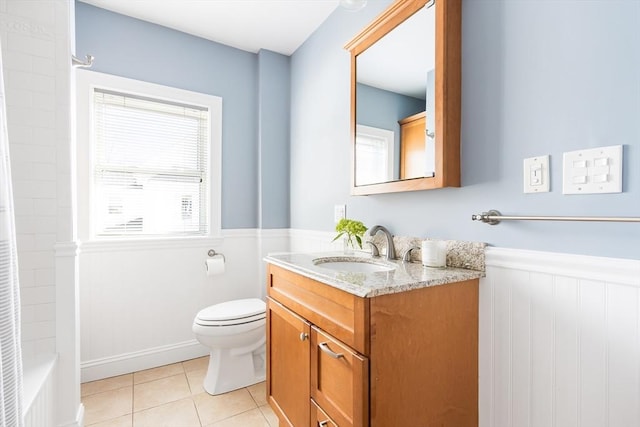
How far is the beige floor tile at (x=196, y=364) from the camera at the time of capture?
2.21 metres

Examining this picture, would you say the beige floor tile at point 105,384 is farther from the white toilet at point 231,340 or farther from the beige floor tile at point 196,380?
the white toilet at point 231,340

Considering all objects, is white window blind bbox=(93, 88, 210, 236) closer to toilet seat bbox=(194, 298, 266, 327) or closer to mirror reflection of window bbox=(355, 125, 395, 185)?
toilet seat bbox=(194, 298, 266, 327)

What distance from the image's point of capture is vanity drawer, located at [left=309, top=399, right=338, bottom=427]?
107 centimetres

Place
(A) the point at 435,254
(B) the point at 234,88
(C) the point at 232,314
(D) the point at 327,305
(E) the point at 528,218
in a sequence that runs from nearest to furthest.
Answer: (E) the point at 528,218, (D) the point at 327,305, (A) the point at 435,254, (C) the point at 232,314, (B) the point at 234,88

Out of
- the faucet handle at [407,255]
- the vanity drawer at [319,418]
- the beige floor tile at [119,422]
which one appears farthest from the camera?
the beige floor tile at [119,422]

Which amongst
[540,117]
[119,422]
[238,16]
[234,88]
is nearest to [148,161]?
[234,88]

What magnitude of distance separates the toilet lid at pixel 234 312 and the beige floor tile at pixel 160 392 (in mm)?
486

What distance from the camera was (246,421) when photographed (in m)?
1.65

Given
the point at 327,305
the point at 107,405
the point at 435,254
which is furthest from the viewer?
the point at 107,405

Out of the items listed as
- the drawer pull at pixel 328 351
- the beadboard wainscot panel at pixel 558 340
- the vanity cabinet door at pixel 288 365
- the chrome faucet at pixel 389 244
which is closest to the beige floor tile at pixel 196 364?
the vanity cabinet door at pixel 288 365

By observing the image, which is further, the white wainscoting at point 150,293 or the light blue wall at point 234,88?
the light blue wall at point 234,88

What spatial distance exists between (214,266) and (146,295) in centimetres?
50

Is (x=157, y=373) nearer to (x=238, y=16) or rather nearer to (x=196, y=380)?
(x=196, y=380)

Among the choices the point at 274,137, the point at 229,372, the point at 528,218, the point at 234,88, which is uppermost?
the point at 234,88
